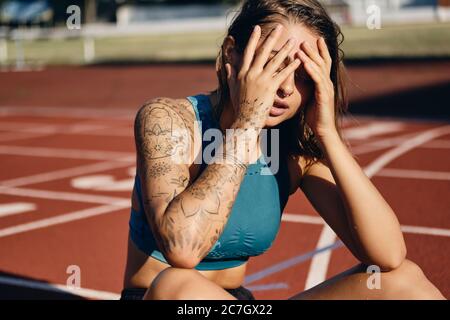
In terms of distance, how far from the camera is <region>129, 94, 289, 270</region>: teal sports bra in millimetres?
2525

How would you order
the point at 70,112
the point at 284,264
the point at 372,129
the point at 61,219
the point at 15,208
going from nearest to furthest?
the point at 284,264 → the point at 61,219 → the point at 15,208 → the point at 372,129 → the point at 70,112

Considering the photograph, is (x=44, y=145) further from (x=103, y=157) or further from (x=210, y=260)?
(x=210, y=260)

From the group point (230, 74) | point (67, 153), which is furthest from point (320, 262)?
point (67, 153)

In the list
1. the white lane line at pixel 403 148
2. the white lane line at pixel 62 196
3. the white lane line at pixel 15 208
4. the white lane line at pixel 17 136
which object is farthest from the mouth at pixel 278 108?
the white lane line at pixel 17 136

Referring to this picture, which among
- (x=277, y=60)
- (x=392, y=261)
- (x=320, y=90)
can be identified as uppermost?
(x=277, y=60)

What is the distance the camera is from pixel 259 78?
233 centimetres

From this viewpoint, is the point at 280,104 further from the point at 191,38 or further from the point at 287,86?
the point at 191,38

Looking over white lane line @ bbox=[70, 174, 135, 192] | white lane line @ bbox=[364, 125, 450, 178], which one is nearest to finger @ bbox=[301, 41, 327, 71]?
white lane line @ bbox=[70, 174, 135, 192]

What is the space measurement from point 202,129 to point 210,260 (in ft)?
1.62

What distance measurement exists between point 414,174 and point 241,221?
18.1 feet

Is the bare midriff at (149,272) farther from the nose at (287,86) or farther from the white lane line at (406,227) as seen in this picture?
the white lane line at (406,227)

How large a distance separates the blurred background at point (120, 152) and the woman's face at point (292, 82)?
0.36 meters

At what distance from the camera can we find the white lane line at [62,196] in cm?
677

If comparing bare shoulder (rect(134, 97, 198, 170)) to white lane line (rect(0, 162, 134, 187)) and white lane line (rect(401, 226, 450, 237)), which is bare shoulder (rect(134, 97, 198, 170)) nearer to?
white lane line (rect(401, 226, 450, 237))
